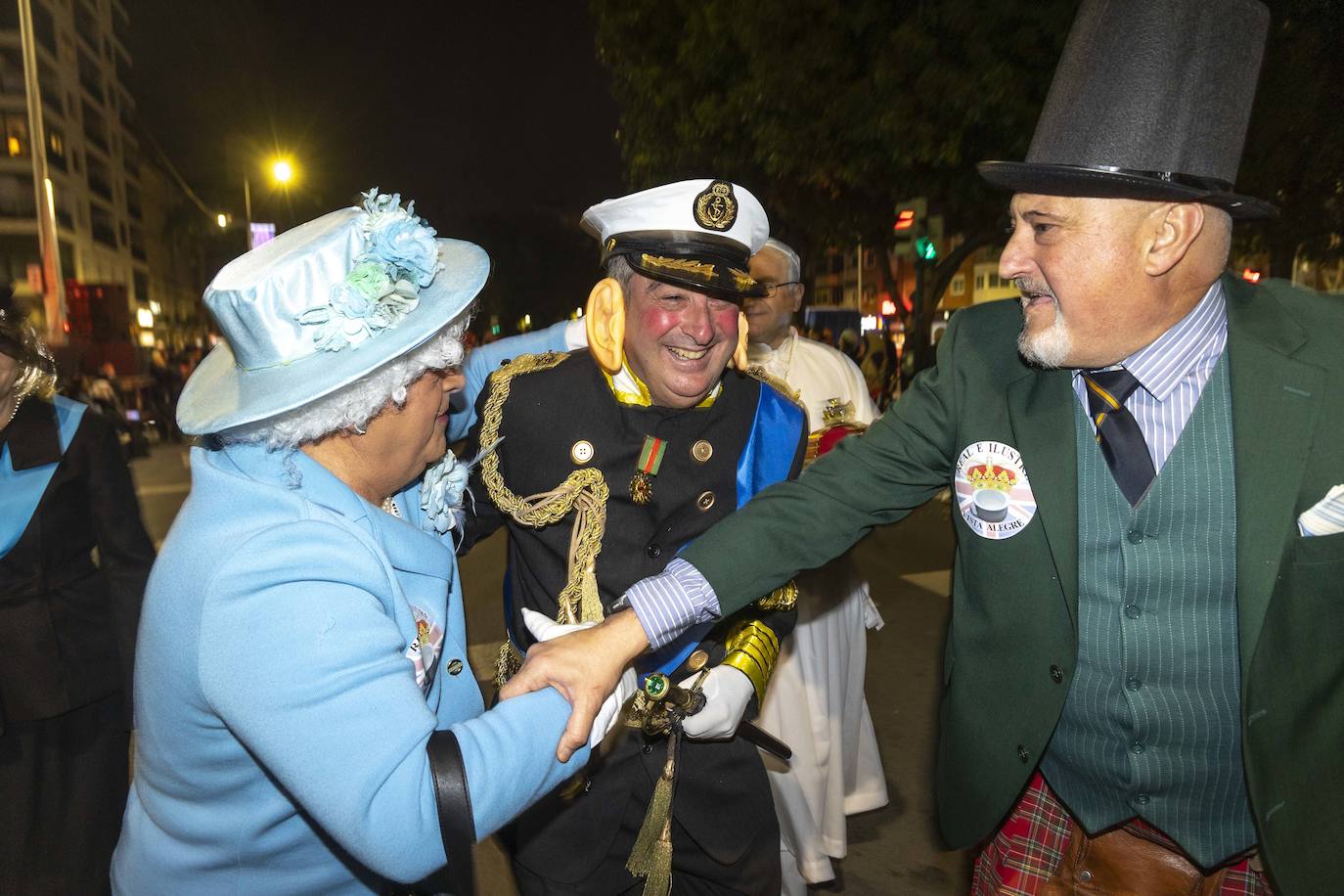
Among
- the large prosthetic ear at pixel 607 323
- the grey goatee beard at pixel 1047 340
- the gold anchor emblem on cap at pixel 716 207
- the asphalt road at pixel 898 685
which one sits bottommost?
the asphalt road at pixel 898 685

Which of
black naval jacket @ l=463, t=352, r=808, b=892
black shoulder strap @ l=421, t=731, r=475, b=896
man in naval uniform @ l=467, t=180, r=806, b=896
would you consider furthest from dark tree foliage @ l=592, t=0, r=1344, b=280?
black shoulder strap @ l=421, t=731, r=475, b=896

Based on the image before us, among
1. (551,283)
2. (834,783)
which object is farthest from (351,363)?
(551,283)

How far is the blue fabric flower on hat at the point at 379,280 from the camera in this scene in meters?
1.51

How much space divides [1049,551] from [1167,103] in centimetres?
91

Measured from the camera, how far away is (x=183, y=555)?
1432 mm

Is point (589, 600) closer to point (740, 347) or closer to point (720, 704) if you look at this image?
point (720, 704)

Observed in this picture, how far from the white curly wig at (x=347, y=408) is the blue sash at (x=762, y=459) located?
A: 0.92 meters

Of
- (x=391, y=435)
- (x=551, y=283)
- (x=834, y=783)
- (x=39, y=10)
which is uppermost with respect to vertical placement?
(x=39, y=10)

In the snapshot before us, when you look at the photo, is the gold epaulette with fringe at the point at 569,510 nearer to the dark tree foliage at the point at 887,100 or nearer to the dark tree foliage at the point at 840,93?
the dark tree foliage at the point at 887,100

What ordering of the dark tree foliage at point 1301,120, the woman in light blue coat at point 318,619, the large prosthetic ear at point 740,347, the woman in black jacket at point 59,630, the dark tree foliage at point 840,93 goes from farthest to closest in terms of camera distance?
the dark tree foliage at point 840,93, the dark tree foliage at point 1301,120, the woman in black jacket at point 59,630, the large prosthetic ear at point 740,347, the woman in light blue coat at point 318,619

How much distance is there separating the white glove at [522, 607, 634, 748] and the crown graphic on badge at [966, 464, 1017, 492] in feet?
2.85

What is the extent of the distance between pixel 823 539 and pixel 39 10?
6140 cm

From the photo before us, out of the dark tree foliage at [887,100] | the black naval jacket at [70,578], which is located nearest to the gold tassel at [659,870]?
the black naval jacket at [70,578]

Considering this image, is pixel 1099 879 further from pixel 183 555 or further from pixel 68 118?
pixel 68 118
